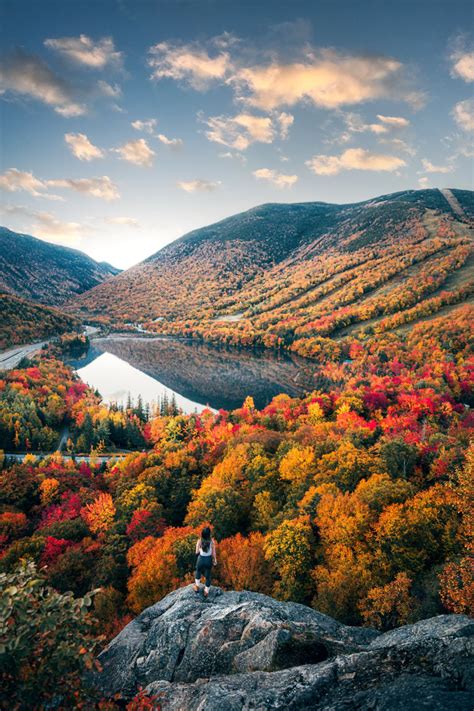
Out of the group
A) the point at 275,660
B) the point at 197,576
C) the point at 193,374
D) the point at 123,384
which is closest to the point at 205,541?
the point at 197,576

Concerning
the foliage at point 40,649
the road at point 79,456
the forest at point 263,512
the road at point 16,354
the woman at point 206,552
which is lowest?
the road at point 79,456

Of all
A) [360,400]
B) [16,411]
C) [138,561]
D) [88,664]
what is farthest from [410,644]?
[16,411]

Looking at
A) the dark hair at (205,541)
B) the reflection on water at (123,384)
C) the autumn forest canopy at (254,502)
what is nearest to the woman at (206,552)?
the dark hair at (205,541)

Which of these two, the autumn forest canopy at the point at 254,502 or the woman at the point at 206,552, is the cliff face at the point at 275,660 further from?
the autumn forest canopy at the point at 254,502

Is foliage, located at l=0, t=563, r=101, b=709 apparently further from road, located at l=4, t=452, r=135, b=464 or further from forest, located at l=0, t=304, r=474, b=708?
road, located at l=4, t=452, r=135, b=464

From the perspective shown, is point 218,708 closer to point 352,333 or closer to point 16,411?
point 16,411

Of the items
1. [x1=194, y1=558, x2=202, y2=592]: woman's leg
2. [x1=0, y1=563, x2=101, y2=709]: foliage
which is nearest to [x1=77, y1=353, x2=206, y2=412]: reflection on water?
[x1=194, y1=558, x2=202, y2=592]: woman's leg
